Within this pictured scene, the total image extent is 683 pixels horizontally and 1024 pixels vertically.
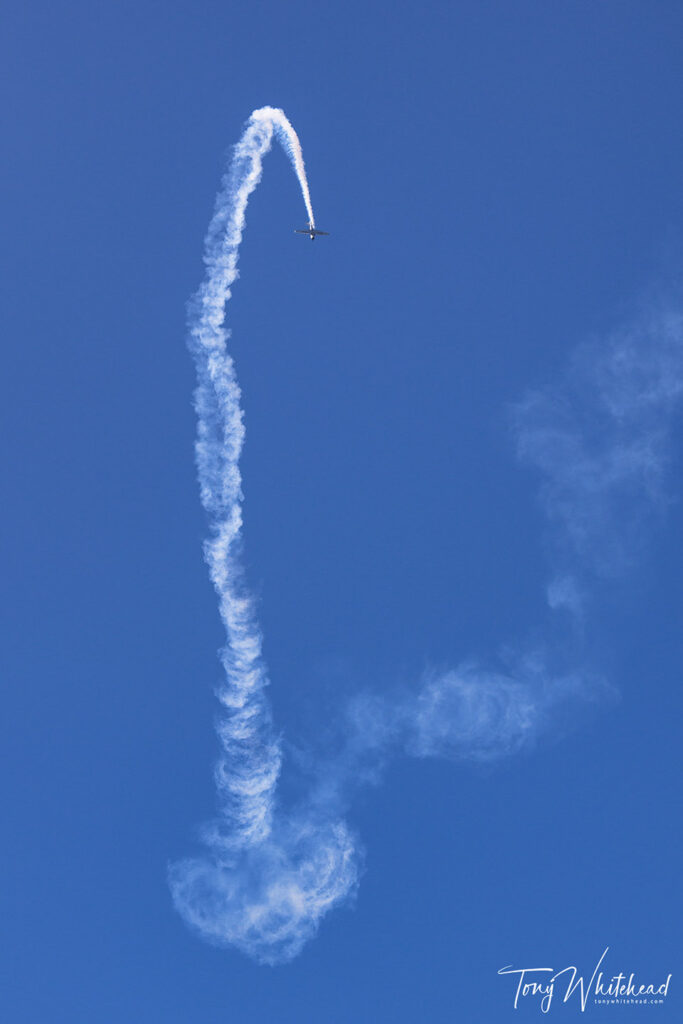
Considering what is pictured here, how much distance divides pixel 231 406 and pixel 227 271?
33.9 feet

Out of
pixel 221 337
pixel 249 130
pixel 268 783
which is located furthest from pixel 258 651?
pixel 249 130

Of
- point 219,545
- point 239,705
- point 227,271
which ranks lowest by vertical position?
point 239,705

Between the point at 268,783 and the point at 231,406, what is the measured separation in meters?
30.3

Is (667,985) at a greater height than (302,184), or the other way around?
(302,184)

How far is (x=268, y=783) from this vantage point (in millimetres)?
82688

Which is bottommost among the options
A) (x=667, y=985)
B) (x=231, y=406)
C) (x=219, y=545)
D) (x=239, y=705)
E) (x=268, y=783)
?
(x=667, y=985)

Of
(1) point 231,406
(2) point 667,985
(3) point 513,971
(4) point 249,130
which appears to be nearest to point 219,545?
(1) point 231,406

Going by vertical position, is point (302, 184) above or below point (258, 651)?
above

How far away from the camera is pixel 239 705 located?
82688 mm

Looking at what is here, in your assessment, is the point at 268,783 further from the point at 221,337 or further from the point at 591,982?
the point at 221,337

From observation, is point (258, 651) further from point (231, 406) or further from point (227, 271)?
point (227, 271)

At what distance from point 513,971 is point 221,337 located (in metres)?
54.5

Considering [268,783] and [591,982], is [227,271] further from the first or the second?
[591,982]

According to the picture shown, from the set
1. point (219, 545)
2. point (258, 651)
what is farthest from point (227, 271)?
point (258, 651)
